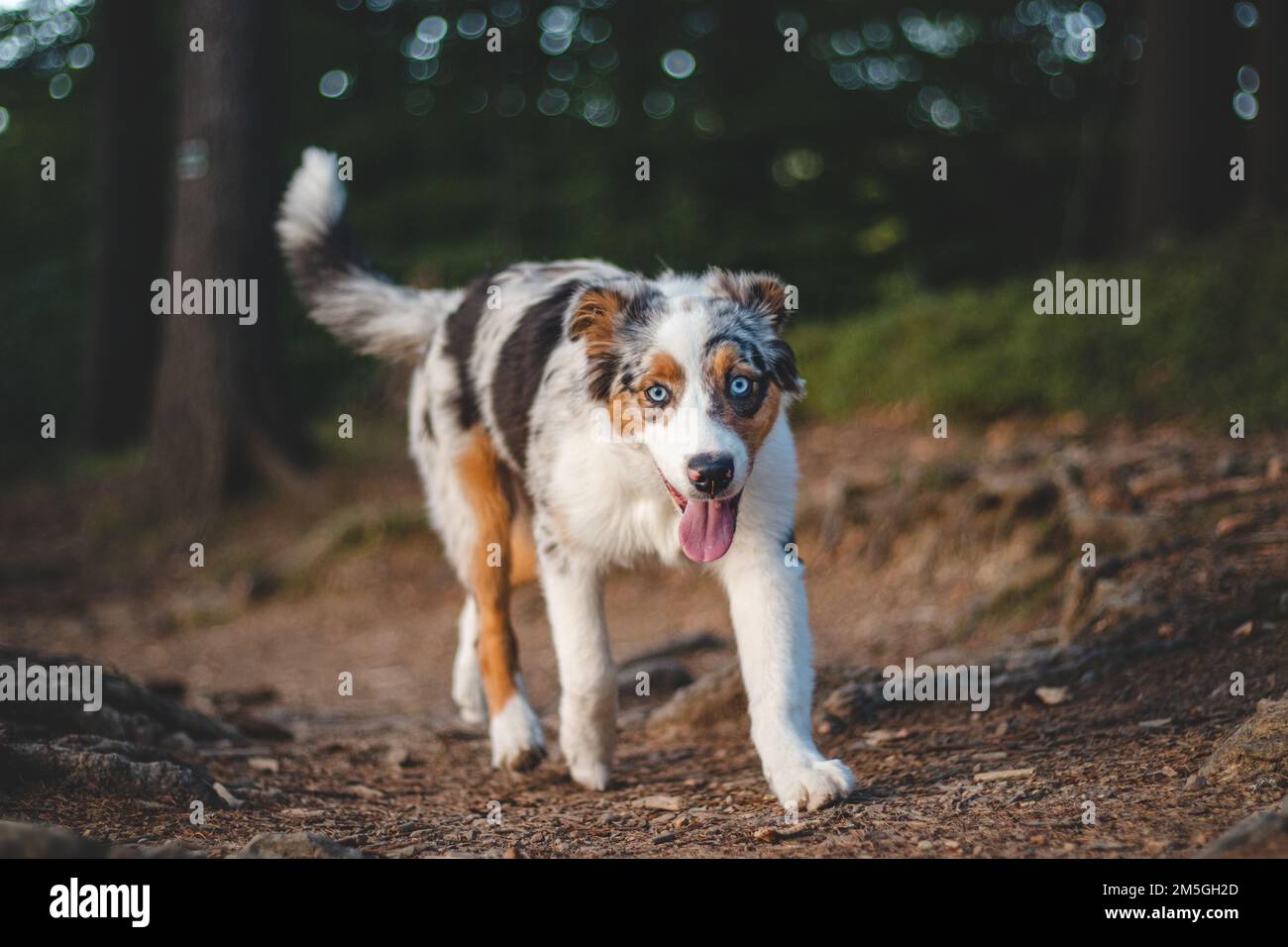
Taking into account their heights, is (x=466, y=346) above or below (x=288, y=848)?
above

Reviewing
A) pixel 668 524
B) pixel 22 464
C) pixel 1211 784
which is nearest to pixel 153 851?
pixel 668 524

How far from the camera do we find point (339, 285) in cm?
638

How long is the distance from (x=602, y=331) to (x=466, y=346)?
130 centimetres

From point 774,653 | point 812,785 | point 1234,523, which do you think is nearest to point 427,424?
point 774,653

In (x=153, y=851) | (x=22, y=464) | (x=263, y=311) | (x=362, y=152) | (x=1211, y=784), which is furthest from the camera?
(x=362, y=152)

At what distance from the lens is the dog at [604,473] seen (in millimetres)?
4383

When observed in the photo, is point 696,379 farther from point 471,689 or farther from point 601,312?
point 471,689

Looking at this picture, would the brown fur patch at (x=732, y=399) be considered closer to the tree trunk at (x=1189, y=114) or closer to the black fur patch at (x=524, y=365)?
the black fur patch at (x=524, y=365)

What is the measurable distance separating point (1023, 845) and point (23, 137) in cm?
1999

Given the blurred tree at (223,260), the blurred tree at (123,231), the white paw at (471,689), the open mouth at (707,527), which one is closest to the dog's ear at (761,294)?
the open mouth at (707,527)

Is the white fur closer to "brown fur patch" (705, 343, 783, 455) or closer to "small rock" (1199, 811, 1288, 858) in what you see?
"brown fur patch" (705, 343, 783, 455)

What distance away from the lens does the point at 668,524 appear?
15.5 feet

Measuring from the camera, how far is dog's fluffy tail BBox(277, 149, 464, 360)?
6332mm
